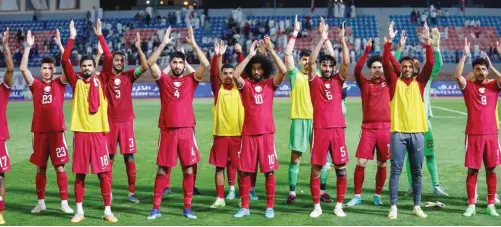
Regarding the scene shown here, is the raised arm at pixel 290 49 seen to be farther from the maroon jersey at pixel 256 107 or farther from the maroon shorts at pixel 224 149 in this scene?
the maroon shorts at pixel 224 149

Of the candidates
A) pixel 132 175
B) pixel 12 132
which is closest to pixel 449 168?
pixel 132 175

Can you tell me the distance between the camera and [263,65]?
981 cm

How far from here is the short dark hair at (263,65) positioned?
9773 mm

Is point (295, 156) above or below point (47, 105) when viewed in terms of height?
below

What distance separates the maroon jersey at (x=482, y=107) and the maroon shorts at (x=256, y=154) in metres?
2.94

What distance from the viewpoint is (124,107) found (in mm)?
11031

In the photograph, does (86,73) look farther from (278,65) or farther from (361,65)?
(361,65)

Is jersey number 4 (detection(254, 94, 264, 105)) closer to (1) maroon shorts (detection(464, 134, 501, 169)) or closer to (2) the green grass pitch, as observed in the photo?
(2) the green grass pitch

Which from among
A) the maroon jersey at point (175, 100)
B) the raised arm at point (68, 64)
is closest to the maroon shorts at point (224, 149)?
the maroon jersey at point (175, 100)

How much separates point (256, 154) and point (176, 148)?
114cm

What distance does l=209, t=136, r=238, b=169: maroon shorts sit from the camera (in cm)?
1052

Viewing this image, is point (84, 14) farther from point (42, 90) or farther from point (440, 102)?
point (42, 90)

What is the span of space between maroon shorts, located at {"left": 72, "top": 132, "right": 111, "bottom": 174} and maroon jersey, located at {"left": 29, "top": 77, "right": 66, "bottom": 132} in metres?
0.79

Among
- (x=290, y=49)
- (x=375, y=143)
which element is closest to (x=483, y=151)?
(x=375, y=143)
